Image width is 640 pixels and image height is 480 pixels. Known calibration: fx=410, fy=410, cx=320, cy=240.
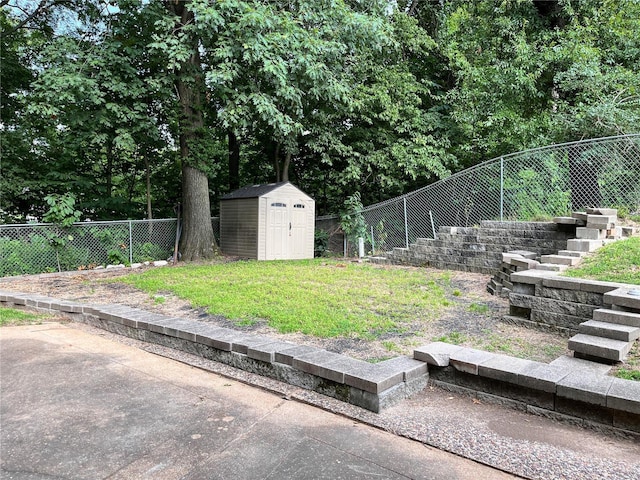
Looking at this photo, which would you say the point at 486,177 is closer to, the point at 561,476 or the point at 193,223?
the point at 193,223

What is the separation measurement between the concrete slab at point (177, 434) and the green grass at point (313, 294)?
4.40 feet

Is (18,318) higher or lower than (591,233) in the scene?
lower

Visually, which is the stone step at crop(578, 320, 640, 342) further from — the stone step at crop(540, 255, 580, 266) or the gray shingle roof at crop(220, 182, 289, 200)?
the gray shingle roof at crop(220, 182, 289, 200)

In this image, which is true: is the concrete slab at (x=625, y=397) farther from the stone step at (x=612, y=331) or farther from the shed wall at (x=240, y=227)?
the shed wall at (x=240, y=227)

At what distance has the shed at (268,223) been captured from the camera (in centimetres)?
998

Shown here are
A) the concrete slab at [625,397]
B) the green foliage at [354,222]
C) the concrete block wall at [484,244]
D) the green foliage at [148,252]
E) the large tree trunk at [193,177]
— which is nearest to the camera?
the concrete slab at [625,397]

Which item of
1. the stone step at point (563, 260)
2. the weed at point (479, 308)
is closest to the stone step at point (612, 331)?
the weed at point (479, 308)

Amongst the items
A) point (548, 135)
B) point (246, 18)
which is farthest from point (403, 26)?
point (246, 18)

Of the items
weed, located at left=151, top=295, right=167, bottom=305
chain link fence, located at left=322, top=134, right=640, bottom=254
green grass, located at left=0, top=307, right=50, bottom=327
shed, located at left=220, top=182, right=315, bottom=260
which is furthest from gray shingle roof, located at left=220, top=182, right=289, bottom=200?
green grass, located at left=0, top=307, right=50, bottom=327

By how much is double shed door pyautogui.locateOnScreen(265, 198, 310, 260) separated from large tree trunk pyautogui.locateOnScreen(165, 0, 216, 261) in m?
1.48

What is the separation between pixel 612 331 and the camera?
2904mm

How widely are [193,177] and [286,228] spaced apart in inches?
101

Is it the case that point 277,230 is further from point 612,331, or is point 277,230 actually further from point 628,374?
point 628,374

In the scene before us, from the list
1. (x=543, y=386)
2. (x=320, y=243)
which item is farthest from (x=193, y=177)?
(x=543, y=386)
